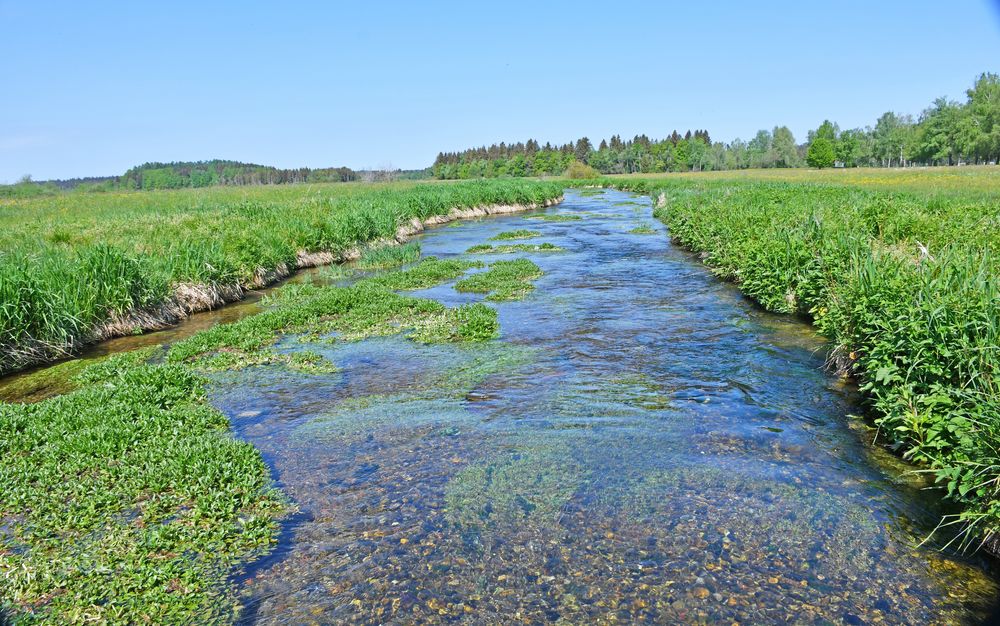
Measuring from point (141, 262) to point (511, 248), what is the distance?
16.9 meters

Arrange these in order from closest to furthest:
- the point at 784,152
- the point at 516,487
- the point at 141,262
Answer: the point at 516,487
the point at 141,262
the point at 784,152

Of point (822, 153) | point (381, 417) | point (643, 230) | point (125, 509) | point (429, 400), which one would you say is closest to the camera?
point (125, 509)

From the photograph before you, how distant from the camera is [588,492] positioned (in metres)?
7.11

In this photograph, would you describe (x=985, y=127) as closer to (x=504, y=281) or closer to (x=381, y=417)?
(x=504, y=281)

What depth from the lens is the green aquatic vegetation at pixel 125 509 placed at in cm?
516

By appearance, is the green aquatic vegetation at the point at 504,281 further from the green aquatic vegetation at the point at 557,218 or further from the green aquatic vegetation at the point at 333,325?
the green aquatic vegetation at the point at 557,218

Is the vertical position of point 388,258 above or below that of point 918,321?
below

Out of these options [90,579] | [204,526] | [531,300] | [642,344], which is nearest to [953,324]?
[642,344]

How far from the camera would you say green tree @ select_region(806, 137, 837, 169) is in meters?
138

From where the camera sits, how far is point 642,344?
13.1 meters

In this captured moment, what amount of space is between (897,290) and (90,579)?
33.9 feet

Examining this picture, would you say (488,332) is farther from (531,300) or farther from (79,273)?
(79,273)

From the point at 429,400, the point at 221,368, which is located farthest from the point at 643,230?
the point at 221,368

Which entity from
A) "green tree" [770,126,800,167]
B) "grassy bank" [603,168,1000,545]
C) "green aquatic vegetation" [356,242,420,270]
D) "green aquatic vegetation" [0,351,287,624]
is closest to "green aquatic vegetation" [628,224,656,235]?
"green aquatic vegetation" [356,242,420,270]
